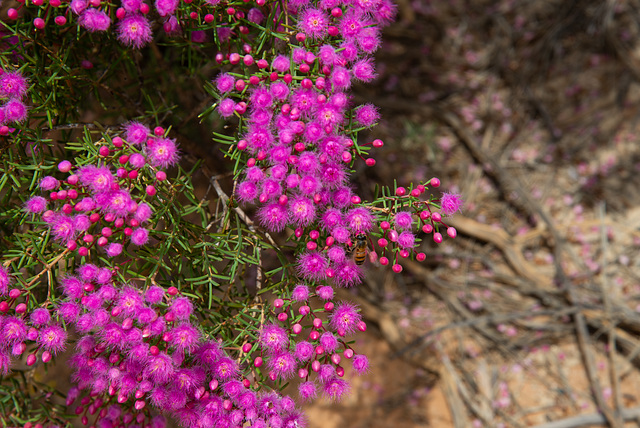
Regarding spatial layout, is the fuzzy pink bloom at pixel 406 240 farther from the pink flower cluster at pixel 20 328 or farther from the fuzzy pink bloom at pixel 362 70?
the pink flower cluster at pixel 20 328

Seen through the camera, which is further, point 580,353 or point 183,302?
point 580,353

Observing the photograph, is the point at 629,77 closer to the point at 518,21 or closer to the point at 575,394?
the point at 518,21

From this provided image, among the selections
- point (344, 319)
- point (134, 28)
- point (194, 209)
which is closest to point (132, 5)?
point (134, 28)

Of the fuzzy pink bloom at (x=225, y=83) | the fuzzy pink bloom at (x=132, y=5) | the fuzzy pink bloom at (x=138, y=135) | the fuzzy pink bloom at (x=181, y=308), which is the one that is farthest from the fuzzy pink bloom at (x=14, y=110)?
the fuzzy pink bloom at (x=181, y=308)

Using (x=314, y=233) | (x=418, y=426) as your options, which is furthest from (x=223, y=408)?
(x=418, y=426)

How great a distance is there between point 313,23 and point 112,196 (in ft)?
2.17

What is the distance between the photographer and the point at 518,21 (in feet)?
11.5

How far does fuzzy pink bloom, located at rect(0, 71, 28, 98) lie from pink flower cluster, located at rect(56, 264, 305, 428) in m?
0.47

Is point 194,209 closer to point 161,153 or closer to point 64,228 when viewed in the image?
point 161,153

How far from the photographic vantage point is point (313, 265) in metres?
1.18

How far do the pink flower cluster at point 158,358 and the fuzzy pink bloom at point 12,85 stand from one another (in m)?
0.47

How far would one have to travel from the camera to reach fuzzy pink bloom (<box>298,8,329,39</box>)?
45.5 inches

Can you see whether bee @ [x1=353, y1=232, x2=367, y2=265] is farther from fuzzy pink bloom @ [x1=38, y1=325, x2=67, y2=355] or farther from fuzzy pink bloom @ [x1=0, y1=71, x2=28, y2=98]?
fuzzy pink bloom @ [x1=0, y1=71, x2=28, y2=98]

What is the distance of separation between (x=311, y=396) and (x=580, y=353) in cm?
231
